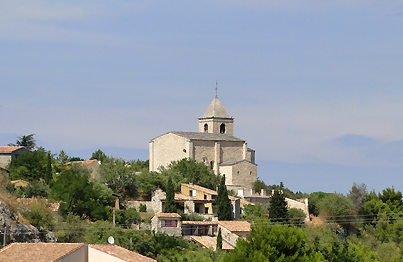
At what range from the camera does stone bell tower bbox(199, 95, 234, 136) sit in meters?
81.9

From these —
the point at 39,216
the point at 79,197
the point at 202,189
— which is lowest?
the point at 39,216

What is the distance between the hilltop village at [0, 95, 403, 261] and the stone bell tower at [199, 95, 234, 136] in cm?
13

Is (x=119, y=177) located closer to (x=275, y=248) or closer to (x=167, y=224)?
(x=167, y=224)

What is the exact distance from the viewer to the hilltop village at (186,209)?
39.8 m

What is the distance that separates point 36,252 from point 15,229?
Result: 36.5 ft

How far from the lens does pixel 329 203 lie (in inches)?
2758

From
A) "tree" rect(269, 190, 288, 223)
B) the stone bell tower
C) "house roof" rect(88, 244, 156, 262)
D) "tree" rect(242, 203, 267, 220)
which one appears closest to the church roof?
the stone bell tower

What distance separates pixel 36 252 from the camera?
2973cm

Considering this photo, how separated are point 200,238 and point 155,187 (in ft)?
37.6

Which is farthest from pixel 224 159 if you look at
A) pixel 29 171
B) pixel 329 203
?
pixel 29 171

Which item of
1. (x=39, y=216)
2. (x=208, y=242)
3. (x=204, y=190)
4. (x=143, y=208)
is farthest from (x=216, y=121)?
(x=39, y=216)

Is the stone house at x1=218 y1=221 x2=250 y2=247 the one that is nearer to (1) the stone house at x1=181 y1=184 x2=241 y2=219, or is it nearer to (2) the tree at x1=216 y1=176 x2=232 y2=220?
(2) the tree at x1=216 y1=176 x2=232 y2=220

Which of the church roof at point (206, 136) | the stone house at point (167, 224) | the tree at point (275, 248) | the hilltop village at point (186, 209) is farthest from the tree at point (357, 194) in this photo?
the tree at point (275, 248)

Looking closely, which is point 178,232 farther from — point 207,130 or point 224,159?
point 207,130
